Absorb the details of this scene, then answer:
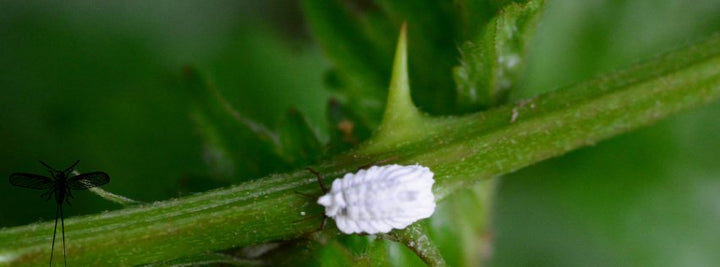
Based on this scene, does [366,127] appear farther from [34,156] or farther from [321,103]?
[34,156]

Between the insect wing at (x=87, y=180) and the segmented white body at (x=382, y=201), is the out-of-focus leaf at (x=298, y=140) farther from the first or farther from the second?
the insect wing at (x=87, y=180)

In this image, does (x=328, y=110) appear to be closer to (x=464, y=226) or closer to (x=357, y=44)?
(x=357, y=44)

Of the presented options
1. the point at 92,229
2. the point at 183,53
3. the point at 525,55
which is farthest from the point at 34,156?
the point at 525,55

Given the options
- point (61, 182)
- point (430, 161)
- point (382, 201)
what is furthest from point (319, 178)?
point (61, 182)

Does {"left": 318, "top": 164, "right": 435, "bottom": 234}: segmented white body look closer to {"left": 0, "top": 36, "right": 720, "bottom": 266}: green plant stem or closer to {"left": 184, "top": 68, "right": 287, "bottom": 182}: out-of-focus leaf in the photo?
{"left": 0, "top": 36, "right": 720, "bottom": 266}: green plant stem

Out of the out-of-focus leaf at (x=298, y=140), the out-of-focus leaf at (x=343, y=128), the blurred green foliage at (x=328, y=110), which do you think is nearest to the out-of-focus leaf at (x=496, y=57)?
the blurred green foliage at (x=328, y=110)

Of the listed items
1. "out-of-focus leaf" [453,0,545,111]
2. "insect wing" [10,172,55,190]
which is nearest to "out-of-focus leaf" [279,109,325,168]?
"out-of-focus leaf" [453,0,545,111]

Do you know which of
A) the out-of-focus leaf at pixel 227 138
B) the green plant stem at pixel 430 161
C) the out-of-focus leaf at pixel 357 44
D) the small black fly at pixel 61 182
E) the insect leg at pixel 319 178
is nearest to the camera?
the green plant stem at pixel 430 161
